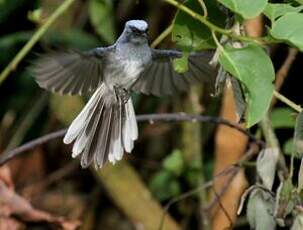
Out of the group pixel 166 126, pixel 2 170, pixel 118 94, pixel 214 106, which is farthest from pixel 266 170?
pixel 166 126

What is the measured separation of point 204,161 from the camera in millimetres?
3393

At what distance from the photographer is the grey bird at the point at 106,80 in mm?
2037

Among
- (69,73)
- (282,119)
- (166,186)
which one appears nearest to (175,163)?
(166,186)

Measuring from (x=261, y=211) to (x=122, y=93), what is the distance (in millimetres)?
467

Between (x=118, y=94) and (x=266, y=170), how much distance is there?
41 centimetres

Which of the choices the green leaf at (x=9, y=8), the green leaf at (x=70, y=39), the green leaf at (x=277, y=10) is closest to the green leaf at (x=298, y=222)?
the green leaf at (x=277, y=10)

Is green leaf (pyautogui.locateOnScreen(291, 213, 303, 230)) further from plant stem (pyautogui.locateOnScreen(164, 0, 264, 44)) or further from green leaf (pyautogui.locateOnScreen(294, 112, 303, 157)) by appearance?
plant stem (pyautogui.locateOnScreen(164, 0, 264, 44))

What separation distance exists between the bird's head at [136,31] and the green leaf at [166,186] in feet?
4.22

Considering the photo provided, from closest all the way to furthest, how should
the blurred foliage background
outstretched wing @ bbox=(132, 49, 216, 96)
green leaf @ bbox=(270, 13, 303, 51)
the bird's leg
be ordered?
1. green leaf @ bbox=(270, 13, 303, 51)
2. the bird's leg
3. outstretched wing @ bbox=(132, 49, 216, 96)
4. the blurred foliage background

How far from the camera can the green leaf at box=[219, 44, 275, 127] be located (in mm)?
1537

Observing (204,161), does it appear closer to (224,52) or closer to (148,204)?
(148,204)

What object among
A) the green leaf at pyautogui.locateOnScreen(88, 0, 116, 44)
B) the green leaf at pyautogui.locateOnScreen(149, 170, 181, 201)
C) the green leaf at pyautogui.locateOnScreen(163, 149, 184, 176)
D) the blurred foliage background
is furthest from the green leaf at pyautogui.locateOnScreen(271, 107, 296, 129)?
the green leaf at pyautogui.locateOnScreen(88, 0, 116, 44)

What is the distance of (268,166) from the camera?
1990 mm

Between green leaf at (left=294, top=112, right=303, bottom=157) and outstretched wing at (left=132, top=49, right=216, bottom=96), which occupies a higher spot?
green leaf at (left=294, top=112, right=303, bottom=157)
